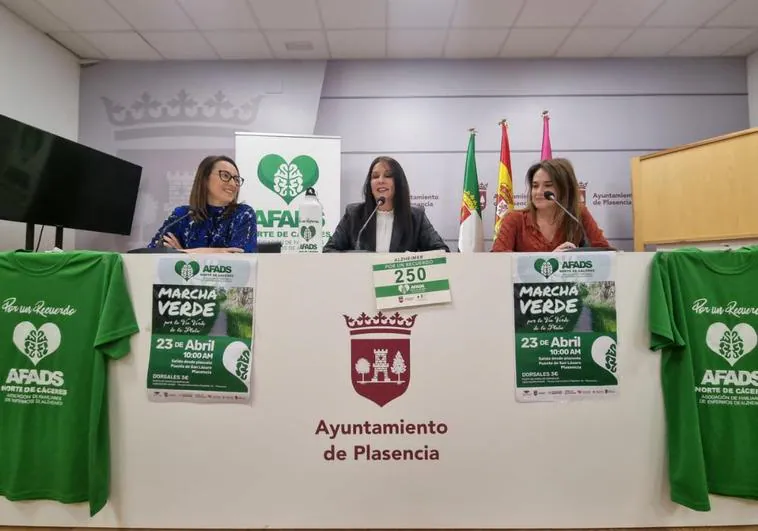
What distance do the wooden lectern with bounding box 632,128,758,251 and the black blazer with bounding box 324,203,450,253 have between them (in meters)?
2.62

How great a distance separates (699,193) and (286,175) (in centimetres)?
338

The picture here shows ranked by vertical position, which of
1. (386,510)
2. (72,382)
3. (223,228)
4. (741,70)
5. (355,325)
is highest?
(741,70)

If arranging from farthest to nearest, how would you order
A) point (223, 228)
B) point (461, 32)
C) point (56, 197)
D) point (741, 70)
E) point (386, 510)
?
point (741, 70) → point (461, 32) → point (56, 197) → point (223, 228) → point (386, 510)

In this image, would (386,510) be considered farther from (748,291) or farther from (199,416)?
(748,291)

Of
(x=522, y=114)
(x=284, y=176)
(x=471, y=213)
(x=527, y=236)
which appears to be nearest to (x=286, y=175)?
(x=284, y=176)

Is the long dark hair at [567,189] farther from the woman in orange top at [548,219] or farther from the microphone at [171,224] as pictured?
the microphone at [171,224]

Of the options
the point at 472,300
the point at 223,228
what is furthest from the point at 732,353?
the point at 223,228

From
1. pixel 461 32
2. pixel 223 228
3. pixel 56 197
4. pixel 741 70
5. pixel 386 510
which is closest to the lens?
pixel 386 510

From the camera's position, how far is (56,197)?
10.5 ft

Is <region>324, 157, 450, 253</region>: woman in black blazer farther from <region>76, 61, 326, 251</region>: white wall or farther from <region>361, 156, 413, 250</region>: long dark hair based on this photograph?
<region>76, 61, 326, 251</region>: white wall

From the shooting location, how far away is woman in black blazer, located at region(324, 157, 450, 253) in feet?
6.95

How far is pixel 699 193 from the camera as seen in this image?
11.5 feet

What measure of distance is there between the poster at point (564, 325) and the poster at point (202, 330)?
0.86m

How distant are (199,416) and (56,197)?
108 inches
